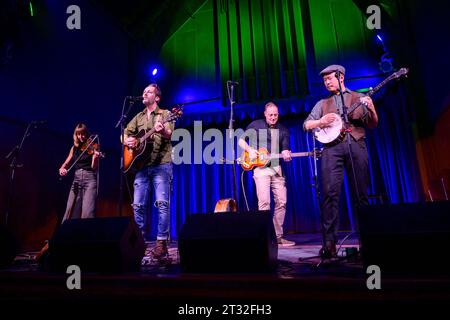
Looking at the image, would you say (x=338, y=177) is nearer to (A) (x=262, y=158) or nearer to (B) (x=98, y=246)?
(A) (x=262, y=158)

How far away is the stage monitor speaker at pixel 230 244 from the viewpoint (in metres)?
2.07

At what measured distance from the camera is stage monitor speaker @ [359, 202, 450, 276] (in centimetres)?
177

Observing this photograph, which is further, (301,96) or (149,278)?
(301,96)

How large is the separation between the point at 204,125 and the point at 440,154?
18.2 feet

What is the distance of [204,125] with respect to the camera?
8.55m

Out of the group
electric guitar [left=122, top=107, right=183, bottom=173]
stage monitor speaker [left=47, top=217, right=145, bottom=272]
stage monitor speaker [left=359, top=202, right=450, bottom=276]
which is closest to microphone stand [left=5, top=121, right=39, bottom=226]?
electric guitar [left=122, top=107, right=183, bottom=173]

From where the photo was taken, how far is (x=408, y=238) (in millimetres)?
1826

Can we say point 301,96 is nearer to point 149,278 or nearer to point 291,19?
point 291,19

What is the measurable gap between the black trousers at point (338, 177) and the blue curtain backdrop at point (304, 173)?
10.0 ft

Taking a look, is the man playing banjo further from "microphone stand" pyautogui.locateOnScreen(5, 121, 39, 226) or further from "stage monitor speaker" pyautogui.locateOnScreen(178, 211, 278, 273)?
"microphone stand" pyautogui.locateOnScreen(5, 121, 39, 226)

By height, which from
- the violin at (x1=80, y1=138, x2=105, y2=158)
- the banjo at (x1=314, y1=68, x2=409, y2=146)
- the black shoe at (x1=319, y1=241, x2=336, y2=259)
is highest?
the violin at (x1=80, y1=138, x2=105, y2=158)

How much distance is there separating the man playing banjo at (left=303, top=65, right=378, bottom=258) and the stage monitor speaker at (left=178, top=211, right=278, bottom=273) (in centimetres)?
92
